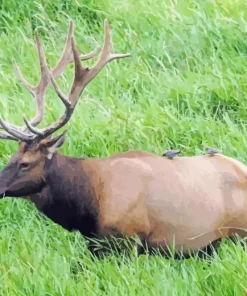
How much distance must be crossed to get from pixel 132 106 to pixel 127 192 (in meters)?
1.86

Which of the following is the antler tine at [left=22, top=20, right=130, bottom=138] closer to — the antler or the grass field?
the antler

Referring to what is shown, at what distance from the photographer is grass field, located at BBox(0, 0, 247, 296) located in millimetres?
4094

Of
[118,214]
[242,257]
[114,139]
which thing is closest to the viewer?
[242,257]

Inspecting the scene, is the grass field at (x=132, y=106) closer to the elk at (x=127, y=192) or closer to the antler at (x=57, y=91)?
the elk at (x=127, y=192)

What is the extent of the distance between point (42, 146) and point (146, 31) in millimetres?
3082

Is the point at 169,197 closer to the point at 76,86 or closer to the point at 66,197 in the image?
the point at 66,197

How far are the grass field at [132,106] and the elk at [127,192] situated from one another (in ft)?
0.52

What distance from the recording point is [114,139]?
5672 mm

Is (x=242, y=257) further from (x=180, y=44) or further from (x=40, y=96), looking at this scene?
(x=180, y=44)

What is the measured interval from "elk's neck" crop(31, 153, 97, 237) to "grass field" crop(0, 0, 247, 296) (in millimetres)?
154

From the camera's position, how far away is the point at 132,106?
6207 millimetres

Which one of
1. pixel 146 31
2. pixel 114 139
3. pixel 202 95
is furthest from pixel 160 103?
pixel 146 31

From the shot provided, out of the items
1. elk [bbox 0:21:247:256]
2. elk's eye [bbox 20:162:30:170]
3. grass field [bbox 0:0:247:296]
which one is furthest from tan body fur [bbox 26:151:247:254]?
elk's eye [bbox 20:162:30:170]

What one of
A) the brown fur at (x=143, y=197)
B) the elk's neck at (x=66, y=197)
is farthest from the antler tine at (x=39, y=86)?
the elk's neck at (x=66, y=197)
